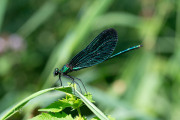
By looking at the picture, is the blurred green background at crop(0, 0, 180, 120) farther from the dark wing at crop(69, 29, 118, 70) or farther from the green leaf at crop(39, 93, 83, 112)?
the green leaf at crop(39, 93, 83, 112)

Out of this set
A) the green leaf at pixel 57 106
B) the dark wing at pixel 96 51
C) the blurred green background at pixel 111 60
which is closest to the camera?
the green leaf at pixel 57 106

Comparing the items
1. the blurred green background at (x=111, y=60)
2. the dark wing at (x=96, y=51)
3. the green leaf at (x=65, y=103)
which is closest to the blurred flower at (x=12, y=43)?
the blurred green background at (x=111, y=60)

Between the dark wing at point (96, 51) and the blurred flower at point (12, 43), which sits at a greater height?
the blurred flower at point (12, 43)

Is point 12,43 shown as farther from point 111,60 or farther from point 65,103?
point 65,103

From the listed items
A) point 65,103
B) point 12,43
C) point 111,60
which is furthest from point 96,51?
point 12,43

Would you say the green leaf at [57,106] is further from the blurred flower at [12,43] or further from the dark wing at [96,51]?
the blurred flower at [12,43]

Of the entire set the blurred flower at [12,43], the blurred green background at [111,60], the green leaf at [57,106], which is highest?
the blurred flower at [12,43]

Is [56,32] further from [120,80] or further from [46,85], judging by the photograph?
[46,85]
